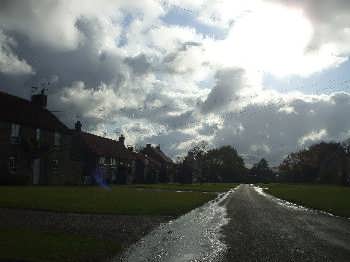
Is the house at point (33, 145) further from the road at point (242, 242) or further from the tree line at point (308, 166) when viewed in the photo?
the tree line at point (308, 166)

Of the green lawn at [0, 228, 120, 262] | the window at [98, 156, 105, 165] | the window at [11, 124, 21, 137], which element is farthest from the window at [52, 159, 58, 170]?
the green lawn at [0, 228, 120, 262]

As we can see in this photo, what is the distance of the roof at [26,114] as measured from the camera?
5097cm

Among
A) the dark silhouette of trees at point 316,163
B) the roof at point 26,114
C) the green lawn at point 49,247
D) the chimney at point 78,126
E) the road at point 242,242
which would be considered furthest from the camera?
the dark silhouette of trees at point 316,163

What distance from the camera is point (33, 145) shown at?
52906 mm

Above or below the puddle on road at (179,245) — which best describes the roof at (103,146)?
above

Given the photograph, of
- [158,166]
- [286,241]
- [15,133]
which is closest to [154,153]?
[158,166]

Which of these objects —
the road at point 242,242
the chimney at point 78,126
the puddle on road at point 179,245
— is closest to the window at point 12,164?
the road at point 242,242

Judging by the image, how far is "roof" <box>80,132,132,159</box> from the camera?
86.5 metres

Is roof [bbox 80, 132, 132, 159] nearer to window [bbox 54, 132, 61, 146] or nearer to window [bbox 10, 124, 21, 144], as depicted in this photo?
window [bbox 54, 132, 61, 146]

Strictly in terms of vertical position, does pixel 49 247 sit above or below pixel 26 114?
below

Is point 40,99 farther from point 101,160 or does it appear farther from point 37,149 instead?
point 101,160

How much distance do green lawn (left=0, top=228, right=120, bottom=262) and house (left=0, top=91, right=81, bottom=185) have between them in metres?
34.5

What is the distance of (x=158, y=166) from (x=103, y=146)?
152 ft

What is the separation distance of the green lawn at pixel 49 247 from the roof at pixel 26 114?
3758 centimetres
